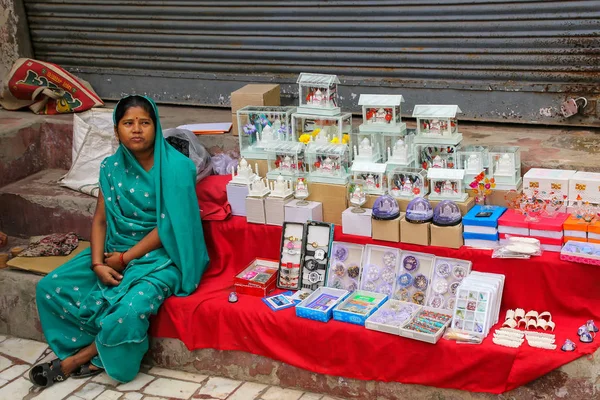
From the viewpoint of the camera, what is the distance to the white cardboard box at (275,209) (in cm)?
513

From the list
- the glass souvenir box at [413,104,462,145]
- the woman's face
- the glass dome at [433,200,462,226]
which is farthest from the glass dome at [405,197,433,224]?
the woman's face

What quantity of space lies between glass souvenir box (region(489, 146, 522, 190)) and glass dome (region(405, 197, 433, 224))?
1.59ft

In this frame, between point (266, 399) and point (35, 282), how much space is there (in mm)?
1845

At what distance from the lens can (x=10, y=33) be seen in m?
7.94

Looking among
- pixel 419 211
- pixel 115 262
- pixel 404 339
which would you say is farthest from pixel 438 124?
pixel 115 262

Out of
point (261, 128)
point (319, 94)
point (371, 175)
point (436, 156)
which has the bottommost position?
→ point (371, 175)

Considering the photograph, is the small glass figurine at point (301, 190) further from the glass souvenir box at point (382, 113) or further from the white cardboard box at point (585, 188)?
the white cardboard box at point (585, 188)

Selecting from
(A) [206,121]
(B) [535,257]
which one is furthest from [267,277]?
(A) [206,121]

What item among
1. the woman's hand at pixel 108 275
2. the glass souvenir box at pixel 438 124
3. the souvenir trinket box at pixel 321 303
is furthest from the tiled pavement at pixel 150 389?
the glass souvenir box at pixel 438 124

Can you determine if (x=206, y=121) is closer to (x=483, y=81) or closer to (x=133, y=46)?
(x=133, y=46)

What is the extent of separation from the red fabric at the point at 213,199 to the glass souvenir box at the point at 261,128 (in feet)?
0.94

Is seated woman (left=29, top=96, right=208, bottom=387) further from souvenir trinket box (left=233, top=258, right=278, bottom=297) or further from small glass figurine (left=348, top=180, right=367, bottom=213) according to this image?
small glass figurine (left=348, top=180, right=367, bottom=213)

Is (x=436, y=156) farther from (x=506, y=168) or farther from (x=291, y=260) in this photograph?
(x=291, y=260)

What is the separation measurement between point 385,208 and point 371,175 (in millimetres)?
329
